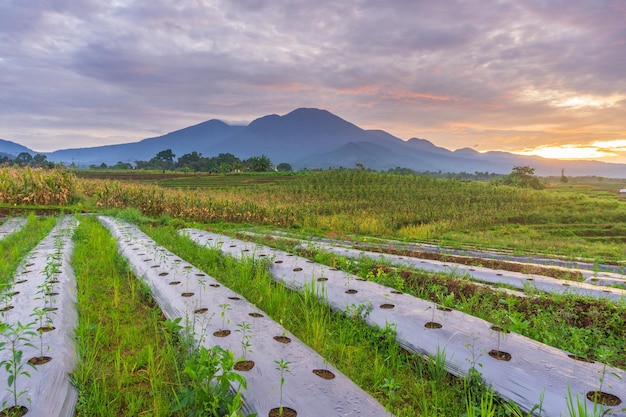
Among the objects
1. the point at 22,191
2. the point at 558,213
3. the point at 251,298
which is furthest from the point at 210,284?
the point at 558,213

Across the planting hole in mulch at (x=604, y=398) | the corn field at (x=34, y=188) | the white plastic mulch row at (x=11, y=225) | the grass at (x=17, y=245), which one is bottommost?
the white plastic mulch row at (x=11, y=225)

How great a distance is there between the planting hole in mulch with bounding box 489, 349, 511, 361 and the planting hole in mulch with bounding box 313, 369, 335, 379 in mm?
1065

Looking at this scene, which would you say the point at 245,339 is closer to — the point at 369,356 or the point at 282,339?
the point at 282,339

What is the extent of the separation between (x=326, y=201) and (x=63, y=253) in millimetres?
15637

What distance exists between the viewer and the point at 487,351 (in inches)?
90.4

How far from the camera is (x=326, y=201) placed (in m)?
20.0

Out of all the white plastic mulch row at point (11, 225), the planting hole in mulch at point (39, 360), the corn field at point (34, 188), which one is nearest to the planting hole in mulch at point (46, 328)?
the planting hole in mulch at point (39, 360)

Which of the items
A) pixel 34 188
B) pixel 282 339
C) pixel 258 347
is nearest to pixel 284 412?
pixel 258 347

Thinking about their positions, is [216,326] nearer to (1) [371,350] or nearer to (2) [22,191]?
(1) [371,350]

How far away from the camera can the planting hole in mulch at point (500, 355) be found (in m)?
2.21

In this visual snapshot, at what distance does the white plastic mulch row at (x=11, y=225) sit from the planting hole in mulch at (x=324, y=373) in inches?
338

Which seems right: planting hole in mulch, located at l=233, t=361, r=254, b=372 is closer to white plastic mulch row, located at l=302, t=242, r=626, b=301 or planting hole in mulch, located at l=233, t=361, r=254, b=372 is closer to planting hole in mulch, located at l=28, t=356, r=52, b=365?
planting hole in mulch, located at l=28, t=356, r=52, b=365

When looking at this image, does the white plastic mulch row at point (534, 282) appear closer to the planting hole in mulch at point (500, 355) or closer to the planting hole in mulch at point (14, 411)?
the planting hole in mulch at point (500, 355)

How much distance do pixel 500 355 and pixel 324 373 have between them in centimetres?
116
